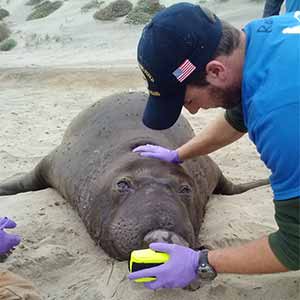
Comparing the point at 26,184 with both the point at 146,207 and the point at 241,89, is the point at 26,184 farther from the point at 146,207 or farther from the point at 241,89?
the point at 241,89

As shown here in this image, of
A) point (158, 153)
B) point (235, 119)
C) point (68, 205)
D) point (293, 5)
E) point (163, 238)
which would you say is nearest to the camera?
point (163, 238)

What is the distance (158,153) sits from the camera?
14.4 feet

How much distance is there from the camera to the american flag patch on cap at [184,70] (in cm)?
295

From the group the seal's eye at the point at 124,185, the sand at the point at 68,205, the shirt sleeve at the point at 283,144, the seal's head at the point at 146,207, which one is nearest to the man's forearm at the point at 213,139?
the seal's head at the point at 146,207

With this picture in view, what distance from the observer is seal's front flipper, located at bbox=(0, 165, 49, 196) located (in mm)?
5723

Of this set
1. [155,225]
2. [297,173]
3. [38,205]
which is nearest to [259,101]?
[297,173]

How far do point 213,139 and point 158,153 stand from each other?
39 cm

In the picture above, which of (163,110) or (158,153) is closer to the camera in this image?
(163,110)

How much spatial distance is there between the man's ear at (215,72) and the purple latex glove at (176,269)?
0.88 meters

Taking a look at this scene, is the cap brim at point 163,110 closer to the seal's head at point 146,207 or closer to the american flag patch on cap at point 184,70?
the american flag patch on cap at point 184,70

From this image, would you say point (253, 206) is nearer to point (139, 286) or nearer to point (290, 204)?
point (139, 286)

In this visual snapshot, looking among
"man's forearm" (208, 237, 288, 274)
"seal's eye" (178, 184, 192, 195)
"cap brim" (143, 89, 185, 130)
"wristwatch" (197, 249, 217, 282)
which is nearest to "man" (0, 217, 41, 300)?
"wristwatch" (197, 249, 217, 282)

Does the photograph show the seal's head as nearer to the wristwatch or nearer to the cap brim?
the wristwatch

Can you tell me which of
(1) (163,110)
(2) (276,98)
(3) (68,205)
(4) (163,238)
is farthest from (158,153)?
(2) (276,98)
